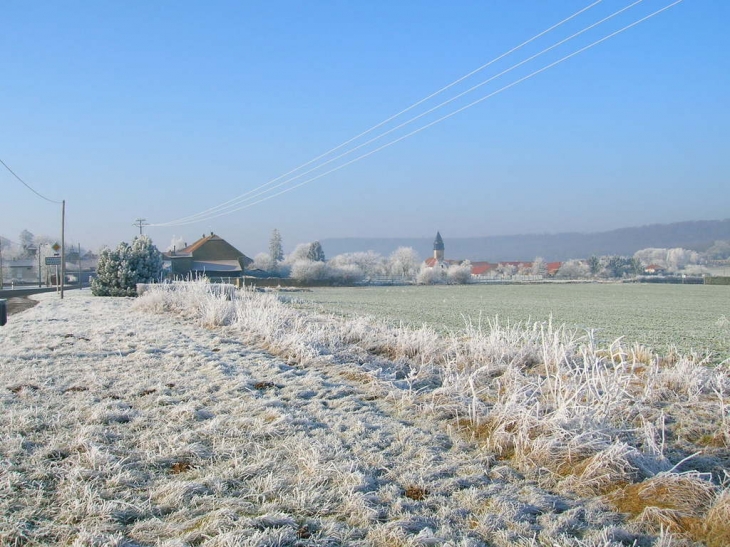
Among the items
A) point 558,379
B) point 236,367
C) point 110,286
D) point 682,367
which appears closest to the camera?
point 558,379

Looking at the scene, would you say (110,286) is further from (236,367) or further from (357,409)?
(357,409)

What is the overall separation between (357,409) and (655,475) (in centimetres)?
294

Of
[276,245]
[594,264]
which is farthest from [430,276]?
[594,264]

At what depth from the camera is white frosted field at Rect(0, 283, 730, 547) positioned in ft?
11.4

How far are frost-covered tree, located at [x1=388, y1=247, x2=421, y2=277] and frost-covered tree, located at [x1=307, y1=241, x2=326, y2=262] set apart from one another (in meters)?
15.8

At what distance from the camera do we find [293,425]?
540cm

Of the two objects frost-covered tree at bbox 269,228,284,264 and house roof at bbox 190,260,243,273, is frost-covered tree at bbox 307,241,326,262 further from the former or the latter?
house roof at bbox 190,260,243,273

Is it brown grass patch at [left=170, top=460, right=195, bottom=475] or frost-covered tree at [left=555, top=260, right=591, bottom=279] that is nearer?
brown grass patch at [left=170, top=460, right=195, bottom=475]

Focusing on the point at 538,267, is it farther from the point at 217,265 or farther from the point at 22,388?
the point at 22,388

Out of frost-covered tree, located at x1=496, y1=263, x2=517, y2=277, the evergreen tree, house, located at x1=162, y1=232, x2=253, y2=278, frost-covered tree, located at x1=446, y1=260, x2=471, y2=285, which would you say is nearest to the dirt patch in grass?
house, located at x1=162, y1=232, x2=253, y2=278

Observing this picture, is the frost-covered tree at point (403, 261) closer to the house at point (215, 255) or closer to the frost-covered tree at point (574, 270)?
the frost-covered tree at point (574, 270)

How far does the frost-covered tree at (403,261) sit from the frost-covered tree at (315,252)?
15.8 metres

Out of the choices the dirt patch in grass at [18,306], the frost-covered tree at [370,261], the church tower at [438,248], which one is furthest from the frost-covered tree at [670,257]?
the dirt patch in grass at [18,306]

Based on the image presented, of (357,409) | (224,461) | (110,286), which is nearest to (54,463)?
(224,461)
